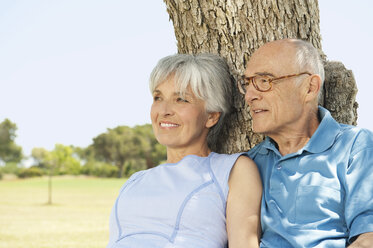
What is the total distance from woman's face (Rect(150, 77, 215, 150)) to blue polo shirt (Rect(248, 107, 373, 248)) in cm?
A: 56

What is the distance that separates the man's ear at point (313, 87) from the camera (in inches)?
105

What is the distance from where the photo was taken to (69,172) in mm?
33719

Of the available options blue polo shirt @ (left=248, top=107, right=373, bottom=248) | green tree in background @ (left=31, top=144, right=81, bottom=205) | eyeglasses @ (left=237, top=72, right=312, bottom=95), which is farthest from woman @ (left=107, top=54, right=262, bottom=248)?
green tree in background @ (left=31, top=144, right=81, bottom=205)

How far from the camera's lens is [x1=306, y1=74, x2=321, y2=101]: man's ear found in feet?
8.74

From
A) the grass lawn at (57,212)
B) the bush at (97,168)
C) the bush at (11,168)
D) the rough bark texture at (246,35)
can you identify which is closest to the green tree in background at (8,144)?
the bush at (11,168)

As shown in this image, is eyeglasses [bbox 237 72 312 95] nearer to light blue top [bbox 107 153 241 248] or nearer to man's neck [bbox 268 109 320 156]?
man's neck [bbox 268 109 320 156]

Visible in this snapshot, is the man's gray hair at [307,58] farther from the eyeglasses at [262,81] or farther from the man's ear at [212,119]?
the man's ear at [212,119]

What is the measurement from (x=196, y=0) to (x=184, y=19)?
161 mm

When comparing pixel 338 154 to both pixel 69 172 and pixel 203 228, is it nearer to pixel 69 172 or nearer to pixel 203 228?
pixel 203 228

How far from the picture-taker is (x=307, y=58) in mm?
2672

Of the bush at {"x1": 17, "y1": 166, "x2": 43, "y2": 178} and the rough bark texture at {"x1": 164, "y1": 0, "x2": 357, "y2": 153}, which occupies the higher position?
the rough bark texture at {"x1": 164, "y1": 0, "x2": 357, "y2": 153}

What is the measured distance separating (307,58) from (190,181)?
964mm

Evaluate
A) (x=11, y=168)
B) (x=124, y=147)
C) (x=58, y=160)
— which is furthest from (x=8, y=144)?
(x=124, y=147)

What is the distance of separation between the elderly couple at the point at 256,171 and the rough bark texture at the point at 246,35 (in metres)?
0.24
